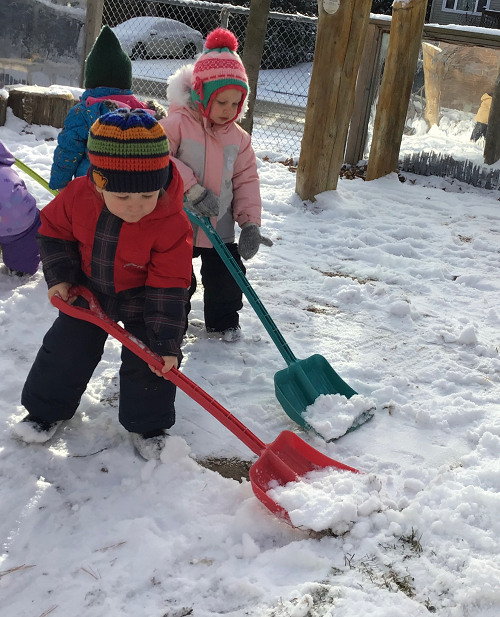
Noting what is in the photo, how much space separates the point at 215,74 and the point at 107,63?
2.65 feet

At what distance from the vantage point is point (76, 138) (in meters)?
3.18

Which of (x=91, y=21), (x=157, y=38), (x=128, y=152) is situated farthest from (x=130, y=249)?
(x=157, y=38)

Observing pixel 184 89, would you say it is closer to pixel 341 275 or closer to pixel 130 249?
pixel 130 249

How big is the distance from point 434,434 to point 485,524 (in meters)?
0.57

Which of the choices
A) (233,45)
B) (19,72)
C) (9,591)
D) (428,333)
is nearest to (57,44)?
(19,72)

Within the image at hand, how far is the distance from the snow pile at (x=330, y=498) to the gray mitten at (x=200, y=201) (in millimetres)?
1287

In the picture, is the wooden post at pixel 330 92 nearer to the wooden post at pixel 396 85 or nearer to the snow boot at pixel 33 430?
the wooden post at pixel 396 85

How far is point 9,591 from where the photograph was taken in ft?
5.42

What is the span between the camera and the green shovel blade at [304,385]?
254 cm

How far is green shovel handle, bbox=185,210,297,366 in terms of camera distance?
2.73 m

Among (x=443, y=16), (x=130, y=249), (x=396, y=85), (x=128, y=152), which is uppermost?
(x=443, y=16)

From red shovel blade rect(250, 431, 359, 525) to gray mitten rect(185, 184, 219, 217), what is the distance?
1133 mm

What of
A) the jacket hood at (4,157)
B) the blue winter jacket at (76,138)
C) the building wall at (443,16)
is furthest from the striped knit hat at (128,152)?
the building wall at (443,16)

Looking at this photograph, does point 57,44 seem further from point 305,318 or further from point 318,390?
point 318,390
